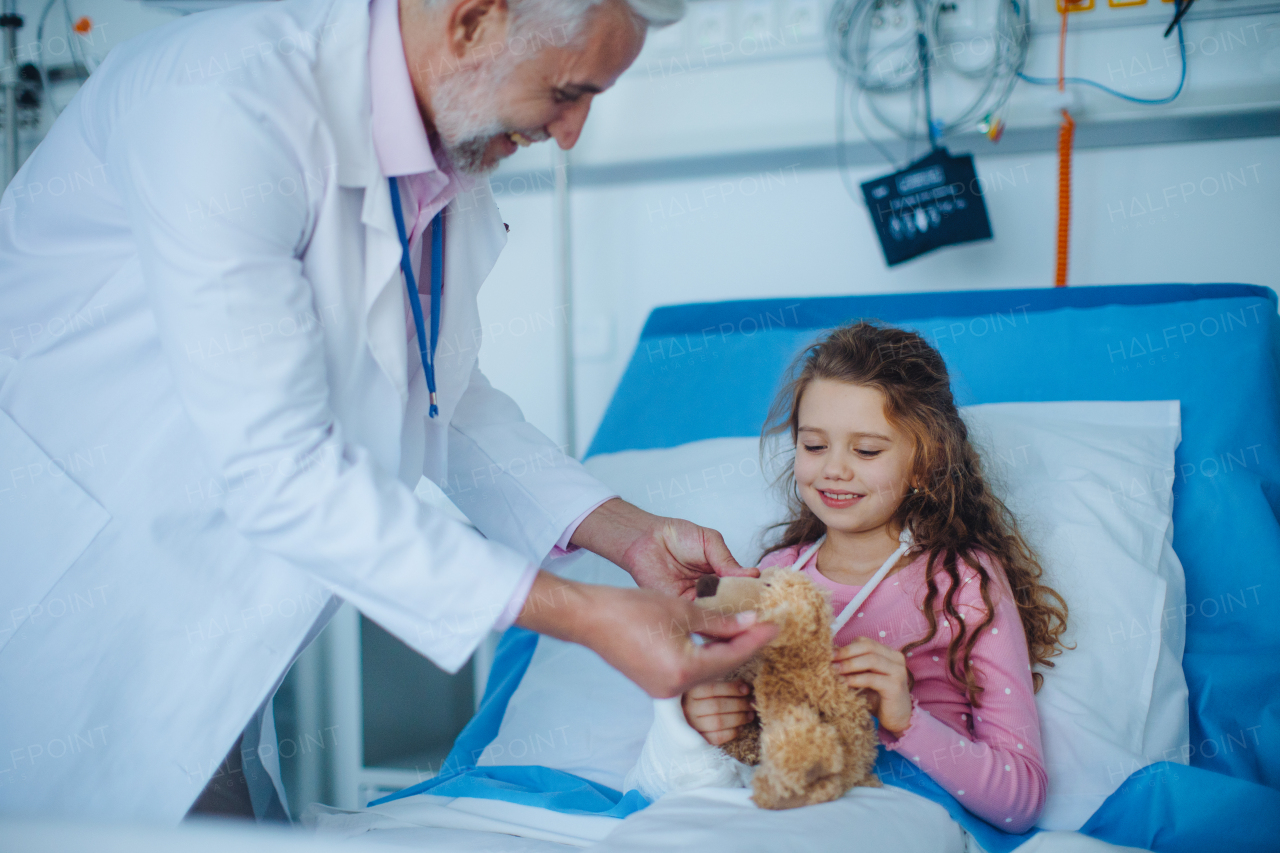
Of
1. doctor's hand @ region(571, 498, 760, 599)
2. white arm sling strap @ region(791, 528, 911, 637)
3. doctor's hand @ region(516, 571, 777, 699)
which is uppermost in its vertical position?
doctor's hand @ region(516, 571, 777, 699)

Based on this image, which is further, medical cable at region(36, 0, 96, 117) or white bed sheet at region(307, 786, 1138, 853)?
medical cable at region(36, 0, 96, 117)

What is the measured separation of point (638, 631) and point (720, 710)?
0.82 feet

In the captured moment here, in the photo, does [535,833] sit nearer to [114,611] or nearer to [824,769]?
[824,769]

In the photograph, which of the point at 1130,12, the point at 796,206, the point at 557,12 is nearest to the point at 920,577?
the point at 557,12

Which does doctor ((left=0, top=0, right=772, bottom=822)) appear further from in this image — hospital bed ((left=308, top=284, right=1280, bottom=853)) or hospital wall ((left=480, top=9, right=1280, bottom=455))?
hospital wall ((left=480, top=9, right=1280, bottom=455))

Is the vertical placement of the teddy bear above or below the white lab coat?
below

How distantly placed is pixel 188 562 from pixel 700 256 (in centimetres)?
148

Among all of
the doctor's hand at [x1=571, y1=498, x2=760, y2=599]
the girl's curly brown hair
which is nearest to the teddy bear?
the doctor's hand at [x1=571, y1=498, x2=760, y2=599]

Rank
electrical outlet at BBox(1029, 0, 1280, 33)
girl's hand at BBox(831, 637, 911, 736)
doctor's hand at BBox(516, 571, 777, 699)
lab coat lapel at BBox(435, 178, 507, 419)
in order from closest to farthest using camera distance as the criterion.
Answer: doctor's hand at BBox(516, 571, 777, 699), girl's hand at BBox(831, 637, 911, 736), lab coat lapel at BBox(435, 178, 507, 419), electrical outlet at BBox(1029, 0, 1280, 33)

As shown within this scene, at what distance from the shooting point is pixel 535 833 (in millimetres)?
1031

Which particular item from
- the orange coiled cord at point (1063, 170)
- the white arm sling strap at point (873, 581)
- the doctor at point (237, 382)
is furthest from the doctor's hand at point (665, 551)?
the orange coiled cord at point (1063, 170)

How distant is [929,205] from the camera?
71.4 inches

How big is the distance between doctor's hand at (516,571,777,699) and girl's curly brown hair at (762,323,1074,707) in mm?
439

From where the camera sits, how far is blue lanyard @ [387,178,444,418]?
3.12 feet
